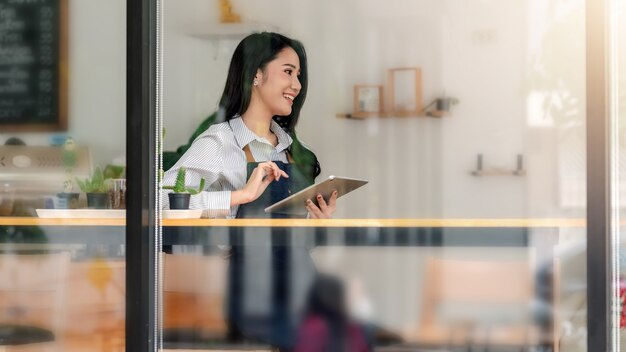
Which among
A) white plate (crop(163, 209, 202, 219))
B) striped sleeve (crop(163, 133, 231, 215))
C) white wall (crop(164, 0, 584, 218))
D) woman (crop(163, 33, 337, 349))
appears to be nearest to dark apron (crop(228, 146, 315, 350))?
woman (crop(163, 33, 337, 349))

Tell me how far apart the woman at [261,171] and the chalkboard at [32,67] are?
52 centimetres

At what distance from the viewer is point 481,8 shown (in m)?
5.23

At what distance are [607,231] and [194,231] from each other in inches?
51.7

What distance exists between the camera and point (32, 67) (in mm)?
3438

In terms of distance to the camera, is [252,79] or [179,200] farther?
[252,79]

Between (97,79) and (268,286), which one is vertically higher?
(97,79)

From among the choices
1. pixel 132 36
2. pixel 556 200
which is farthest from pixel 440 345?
pixel 132 36

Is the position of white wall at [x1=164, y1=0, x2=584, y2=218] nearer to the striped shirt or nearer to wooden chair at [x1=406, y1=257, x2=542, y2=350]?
the striped shirt

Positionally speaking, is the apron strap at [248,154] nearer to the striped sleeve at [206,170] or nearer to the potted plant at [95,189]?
the striped sleeve at [206,170]

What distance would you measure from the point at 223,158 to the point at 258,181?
7.4 inches

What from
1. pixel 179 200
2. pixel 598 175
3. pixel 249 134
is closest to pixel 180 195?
pixel 179 200

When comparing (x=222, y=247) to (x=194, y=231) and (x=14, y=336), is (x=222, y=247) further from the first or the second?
(x=14, y=336)

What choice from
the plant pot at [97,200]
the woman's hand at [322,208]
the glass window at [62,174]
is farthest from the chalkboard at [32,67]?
the woman's hand at [322,208]

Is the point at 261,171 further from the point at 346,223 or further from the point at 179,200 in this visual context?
the point at 346,223
